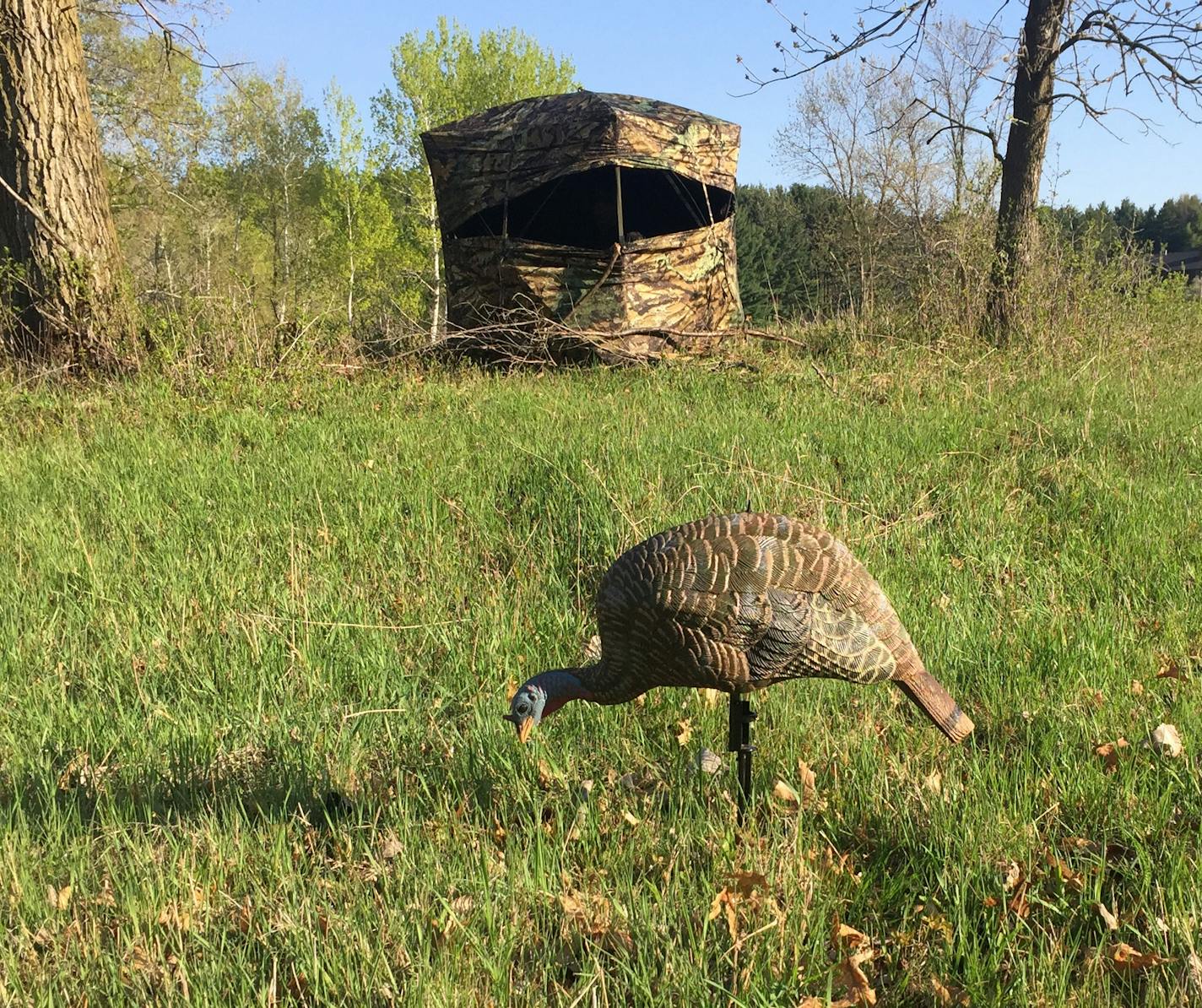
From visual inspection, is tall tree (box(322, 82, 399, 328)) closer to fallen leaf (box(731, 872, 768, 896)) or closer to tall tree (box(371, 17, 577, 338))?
tall tree (box(371, 17, 577, 338))

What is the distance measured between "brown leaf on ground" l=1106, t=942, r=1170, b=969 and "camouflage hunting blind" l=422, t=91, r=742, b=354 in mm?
7381

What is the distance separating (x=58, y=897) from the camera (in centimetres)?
216

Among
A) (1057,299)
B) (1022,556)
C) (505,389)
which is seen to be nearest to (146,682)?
(1022,556)

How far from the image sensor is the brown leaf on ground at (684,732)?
2857 millimetres

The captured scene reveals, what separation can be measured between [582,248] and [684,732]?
7.54 meters

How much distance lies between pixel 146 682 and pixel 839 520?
329cm

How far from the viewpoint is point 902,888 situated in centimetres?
218

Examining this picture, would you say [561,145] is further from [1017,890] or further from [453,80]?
[453,80]

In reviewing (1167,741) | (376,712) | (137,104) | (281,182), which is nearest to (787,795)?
(1167,741)

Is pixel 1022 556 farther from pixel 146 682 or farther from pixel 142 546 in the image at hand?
pixel 142 546

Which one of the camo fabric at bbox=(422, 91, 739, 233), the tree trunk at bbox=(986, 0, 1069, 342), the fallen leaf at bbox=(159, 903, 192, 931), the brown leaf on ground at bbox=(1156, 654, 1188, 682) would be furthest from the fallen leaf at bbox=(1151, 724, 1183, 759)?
the camo fabric at bbox=(422, 91, 739, 233)

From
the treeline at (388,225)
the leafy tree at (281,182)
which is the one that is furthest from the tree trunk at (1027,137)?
the leafy tree at (281,182)

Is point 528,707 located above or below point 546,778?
above

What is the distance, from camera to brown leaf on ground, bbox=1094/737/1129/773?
2.54 meters
